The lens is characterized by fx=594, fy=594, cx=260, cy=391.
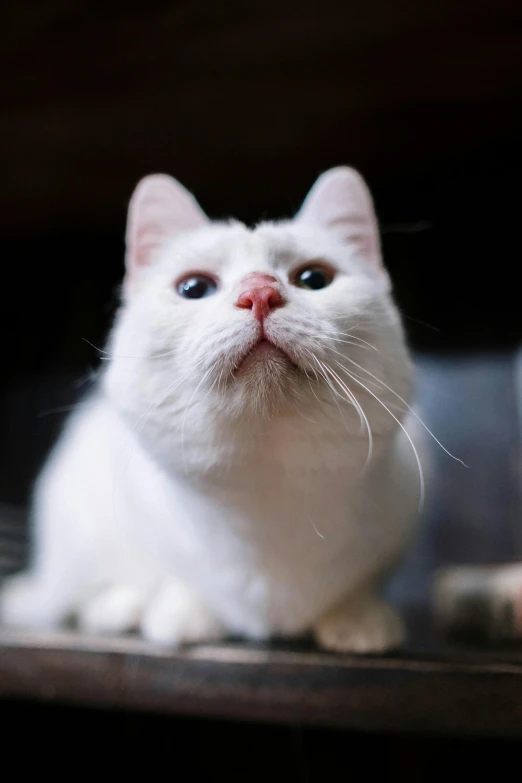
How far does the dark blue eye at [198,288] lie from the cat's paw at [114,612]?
0.40 meters

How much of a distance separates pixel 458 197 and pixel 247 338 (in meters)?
0.62

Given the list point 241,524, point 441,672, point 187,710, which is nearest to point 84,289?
point 241,524

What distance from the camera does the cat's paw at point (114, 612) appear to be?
2.42 feet

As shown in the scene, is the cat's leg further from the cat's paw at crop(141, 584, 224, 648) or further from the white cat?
the cat's paw at crop(141, 584, 224, 648)

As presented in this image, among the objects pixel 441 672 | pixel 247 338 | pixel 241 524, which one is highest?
pixel 247 338

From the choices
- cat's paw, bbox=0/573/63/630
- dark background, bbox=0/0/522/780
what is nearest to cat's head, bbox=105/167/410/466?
dark background, bbox=0/0/522/780

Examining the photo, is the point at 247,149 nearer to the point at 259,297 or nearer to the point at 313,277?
the point at 313,277

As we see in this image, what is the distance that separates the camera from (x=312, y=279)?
2.07 feet

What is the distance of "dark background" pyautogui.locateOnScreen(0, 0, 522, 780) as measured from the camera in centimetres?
78

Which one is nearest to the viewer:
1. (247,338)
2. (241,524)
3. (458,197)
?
(247,338)

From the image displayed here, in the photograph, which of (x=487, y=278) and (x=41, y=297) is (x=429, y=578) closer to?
(x=487, y=278)

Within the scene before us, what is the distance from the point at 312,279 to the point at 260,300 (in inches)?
5.3

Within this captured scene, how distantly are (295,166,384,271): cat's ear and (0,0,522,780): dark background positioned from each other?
0.53 ft

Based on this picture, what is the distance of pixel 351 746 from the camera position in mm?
831
